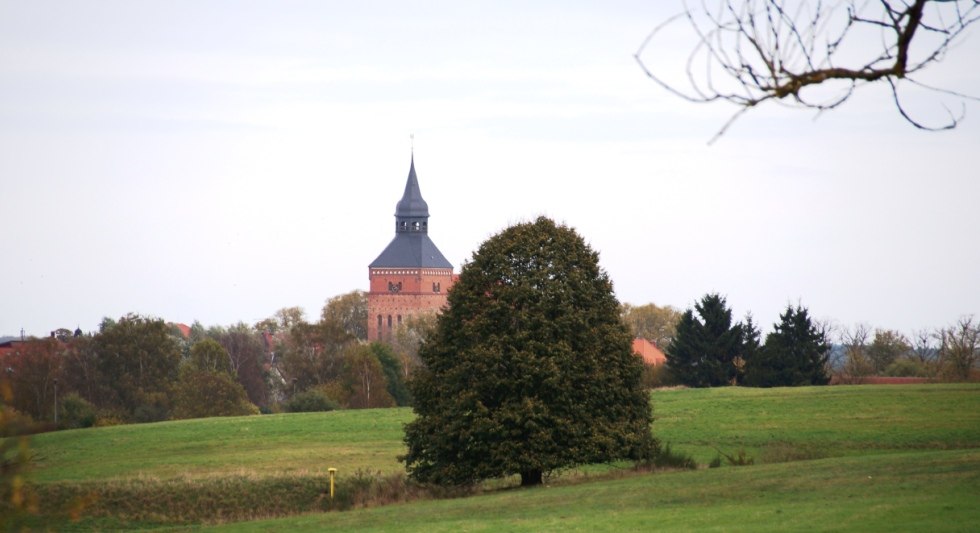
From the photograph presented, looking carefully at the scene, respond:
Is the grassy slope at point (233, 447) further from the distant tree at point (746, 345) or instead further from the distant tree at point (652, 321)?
the distant tree at point (652, 321)

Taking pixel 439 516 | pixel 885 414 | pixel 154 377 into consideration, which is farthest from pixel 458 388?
pixel 154 377

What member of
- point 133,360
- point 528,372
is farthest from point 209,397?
point 528,372

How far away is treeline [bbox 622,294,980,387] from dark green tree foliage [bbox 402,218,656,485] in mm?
51674

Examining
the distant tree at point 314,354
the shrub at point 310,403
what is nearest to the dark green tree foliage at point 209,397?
the shrub at point 310,403

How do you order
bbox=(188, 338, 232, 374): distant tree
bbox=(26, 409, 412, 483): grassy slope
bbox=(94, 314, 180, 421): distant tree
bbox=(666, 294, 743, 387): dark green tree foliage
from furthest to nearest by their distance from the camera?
bbox=(188, 338, 232, 374): distant tree, bbox=(94, 314, 180, 421): distant tree, bbox=(666, 294, 743, 387): dark green tree foliage, bbox=(26, 409, 412, 483): grassy slope

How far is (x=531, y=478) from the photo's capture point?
1442 inches

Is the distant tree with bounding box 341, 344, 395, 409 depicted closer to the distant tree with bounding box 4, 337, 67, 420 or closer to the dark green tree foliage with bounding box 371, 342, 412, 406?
the dark green tree foliage with bounding box 371, 342, 412, 406

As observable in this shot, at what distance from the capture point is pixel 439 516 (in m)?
28.4

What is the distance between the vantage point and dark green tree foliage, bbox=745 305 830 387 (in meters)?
87.3

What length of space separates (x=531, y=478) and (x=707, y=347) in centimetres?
5932

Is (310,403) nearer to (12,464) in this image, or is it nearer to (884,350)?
(884,350)

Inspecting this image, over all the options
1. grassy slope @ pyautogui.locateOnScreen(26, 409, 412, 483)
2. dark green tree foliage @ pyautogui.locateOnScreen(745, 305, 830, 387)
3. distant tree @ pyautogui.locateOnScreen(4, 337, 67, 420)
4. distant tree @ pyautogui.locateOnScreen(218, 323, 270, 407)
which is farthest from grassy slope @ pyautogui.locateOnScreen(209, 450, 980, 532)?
distant tree @ pyautogui.locateOnScreen(218, 323, 270, 407)

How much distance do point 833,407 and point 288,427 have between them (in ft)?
87.6

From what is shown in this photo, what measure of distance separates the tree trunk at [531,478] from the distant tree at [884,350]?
72239 mm
